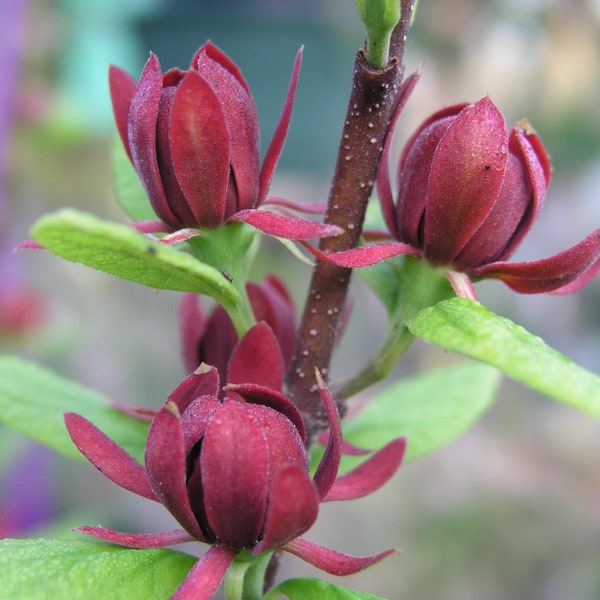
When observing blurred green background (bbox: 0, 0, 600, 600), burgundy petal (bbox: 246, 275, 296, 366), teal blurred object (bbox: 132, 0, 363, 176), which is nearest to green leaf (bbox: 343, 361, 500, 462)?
burgundy petal (bbox: 246, 275, 296, 366)

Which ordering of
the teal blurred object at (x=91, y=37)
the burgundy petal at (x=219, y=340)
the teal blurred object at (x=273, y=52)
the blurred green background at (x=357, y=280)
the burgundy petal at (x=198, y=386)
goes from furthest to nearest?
the teal blurred object at (x=91, y=37) → the teal blurred object at (x=273, y=52) → the blurred green background at (x=357, y=280) → the burgundy petal at (x=219, y=340) → the burgundy petal at (x=198, y=386)

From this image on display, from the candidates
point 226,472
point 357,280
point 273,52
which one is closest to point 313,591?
point 226,472

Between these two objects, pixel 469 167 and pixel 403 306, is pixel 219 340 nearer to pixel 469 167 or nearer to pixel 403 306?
pixel 403 306

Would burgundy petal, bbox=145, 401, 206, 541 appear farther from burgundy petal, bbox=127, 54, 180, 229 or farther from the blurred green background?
the blurred green background

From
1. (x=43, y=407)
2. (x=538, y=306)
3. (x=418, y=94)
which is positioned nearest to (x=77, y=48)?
(x=418, y=94)

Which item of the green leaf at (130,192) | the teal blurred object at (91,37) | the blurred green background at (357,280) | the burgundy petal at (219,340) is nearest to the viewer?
the burgundy petal at (219,340)

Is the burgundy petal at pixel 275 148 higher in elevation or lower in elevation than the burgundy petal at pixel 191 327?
higher

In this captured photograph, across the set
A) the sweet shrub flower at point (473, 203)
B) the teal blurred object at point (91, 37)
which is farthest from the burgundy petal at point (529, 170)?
the teal blurred object at point (91, 37)

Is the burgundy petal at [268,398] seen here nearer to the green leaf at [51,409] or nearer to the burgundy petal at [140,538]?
the burgundy petal at [140,538]
